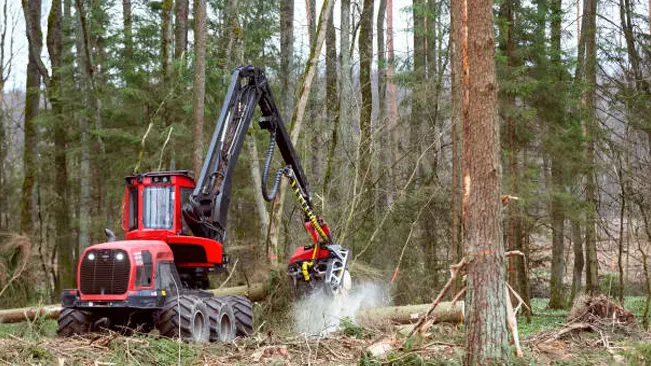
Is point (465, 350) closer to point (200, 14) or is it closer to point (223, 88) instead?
point (200, 14)

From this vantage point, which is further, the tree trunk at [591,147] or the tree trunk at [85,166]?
the tree trunk at [85,166]

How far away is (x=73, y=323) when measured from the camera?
10.0 metres

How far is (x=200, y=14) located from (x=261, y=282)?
21.8 feet

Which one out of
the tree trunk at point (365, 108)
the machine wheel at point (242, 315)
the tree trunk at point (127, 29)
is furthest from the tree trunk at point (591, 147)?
the tree trunk at point (127, 29)

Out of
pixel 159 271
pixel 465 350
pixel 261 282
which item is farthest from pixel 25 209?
pixel 465 350

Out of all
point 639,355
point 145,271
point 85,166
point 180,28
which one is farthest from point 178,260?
point 180,28

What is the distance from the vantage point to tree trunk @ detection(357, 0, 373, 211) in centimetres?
1695

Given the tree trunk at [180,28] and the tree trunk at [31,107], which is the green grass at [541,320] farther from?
the tree trunk at [31,107]

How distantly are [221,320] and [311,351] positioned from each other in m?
2.22

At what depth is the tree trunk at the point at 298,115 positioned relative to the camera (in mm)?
14016

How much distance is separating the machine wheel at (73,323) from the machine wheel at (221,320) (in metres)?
1.76

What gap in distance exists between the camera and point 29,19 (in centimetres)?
2128

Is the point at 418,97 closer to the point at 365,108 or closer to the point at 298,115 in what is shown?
the point at 365,108

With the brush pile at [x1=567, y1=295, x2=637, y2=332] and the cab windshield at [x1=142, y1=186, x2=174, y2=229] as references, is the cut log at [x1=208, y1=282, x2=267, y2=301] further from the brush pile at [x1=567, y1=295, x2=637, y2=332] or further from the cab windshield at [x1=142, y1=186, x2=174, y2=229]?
the brush pile at [x1=567, y1=295, x2=637, y2=332]
